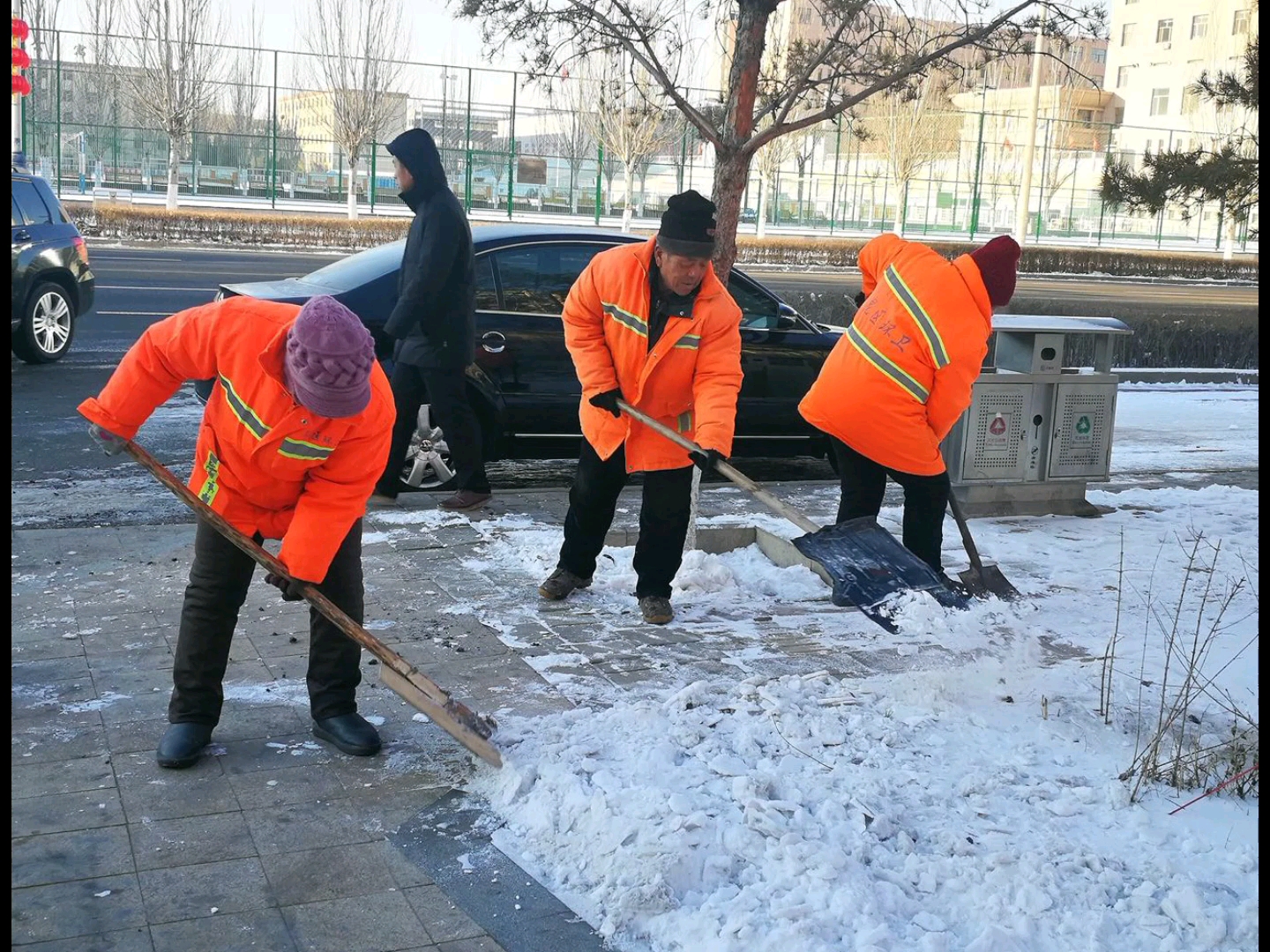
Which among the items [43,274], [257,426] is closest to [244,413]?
[257,426]

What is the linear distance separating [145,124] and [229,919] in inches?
1455

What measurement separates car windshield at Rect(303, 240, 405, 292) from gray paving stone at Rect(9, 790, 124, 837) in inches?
164

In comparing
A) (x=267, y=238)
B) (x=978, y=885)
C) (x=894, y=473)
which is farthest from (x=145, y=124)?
(x=978, y=885)

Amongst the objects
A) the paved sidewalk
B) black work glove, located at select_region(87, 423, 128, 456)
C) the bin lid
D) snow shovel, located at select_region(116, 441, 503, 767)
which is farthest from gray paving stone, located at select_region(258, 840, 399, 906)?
the bin lid

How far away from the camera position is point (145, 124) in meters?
36.2

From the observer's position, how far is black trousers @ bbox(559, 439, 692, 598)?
5.55 metres

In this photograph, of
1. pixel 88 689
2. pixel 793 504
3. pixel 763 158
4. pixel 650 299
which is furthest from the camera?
pixel 763 158

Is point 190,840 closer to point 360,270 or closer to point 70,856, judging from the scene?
point 70,856

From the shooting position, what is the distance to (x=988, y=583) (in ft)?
19.8

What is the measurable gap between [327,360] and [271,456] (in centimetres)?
43

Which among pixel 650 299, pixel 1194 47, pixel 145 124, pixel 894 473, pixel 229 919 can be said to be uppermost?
pixel 1194 47

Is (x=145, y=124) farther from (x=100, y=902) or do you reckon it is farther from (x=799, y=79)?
(x=100, y=902)

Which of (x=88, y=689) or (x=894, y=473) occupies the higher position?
(x=894, y=473)

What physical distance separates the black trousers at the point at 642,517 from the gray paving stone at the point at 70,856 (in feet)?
8.41
